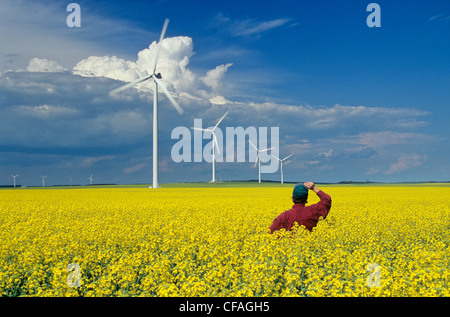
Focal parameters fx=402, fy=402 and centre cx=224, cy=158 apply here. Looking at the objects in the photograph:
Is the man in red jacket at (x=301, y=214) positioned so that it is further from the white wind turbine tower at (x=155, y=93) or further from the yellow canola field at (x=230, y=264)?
the white wind turbine tower at (x=155, y=93)

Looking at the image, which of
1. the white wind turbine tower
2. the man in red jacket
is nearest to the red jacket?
the man in red jacket

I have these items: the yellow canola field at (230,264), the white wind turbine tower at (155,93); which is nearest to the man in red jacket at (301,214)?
the yellow canola field at (230,264)

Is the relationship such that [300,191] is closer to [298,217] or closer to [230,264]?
[298,217]

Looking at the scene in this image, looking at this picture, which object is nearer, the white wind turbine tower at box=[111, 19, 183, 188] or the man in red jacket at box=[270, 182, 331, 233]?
the man in red jacket at box=[270, 182, 331, 233]

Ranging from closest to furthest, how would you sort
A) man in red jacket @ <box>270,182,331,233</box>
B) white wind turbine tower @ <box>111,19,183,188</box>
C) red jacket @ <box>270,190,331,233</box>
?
man in red jacket @ <box>270,182,331,233</box> < red jacket @ <box>270,190,331,233</box> < white wind turbine tower @ <box>111,19,183,188</box>

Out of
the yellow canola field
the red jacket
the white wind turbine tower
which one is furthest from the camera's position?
the white wind turbine tower

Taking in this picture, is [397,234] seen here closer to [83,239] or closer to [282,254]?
[282,254]

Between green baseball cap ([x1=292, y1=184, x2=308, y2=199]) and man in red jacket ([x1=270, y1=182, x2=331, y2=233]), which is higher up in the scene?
green baseball cap ([x1=292, y1=184, x2=308, y2=199])

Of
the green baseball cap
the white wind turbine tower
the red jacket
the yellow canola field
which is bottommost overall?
the yellow canola field

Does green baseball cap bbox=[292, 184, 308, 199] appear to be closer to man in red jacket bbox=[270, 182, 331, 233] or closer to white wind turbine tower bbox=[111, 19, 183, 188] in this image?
man in red jacket bbox=[270, 182, 331, 233]
